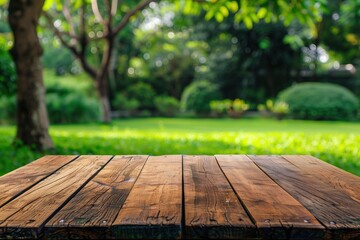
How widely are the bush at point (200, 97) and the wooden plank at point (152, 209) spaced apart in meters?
19.6

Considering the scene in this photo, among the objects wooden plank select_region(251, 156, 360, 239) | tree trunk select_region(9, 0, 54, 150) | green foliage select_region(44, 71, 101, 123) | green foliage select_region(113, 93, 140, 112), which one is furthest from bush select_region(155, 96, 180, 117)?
wooden plank select_region(251, 156, 360, 239)

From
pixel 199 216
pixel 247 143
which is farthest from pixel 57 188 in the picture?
pixel 247 143

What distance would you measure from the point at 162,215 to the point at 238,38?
2238 cm

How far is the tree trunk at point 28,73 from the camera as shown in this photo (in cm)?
643

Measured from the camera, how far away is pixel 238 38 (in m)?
23.0

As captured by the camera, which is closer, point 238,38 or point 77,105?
point 77,105

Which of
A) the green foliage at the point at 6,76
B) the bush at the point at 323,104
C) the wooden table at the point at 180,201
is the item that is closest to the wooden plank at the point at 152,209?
the wooden table at the point at 180,201

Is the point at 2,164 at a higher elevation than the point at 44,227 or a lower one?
lower

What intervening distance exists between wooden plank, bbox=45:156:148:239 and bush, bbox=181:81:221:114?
19.5m

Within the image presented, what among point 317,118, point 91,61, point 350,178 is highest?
point 91,61

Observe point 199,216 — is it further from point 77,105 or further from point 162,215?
point 77,105

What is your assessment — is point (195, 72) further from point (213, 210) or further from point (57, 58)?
point (213, 210)

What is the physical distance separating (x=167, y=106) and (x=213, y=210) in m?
21.3

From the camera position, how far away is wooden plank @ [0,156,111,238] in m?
1.30
